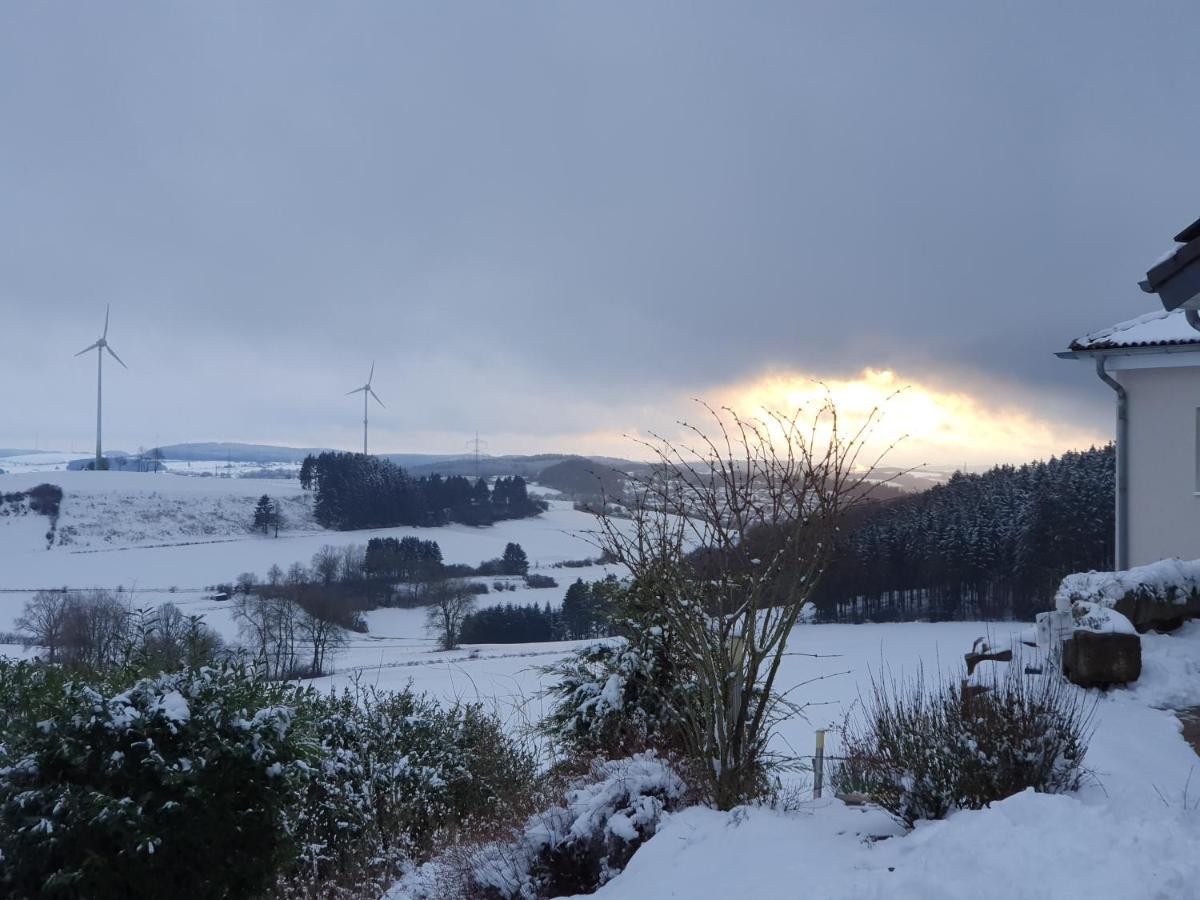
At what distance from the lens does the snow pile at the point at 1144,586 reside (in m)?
7.43

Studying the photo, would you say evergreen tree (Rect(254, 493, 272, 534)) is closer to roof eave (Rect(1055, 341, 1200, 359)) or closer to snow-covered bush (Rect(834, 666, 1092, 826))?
roof eave (Rect(1055, 341, 1200, 359))

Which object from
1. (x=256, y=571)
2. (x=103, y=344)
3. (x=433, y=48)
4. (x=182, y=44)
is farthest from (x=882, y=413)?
(x=256, y=571)

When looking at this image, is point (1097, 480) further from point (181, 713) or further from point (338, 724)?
point (181, 713)

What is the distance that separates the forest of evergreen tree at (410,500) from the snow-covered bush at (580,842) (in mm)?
61625

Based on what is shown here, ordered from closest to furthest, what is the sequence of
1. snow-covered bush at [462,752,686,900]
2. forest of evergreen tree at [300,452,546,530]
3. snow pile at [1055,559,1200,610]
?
snow-covered bush at [462,752,686,900]
snow pile at [1055,559,1200,610]
forest of evergreen tree at [300,452,546,530]

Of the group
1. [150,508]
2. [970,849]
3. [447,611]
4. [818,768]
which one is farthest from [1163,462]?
[150,508]

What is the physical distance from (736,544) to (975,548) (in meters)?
31.1

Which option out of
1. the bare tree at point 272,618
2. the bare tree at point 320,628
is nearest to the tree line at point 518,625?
the bare tree at point 320,628

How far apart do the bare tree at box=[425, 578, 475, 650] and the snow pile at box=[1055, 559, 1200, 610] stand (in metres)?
36.1

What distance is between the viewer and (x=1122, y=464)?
10.3 meters

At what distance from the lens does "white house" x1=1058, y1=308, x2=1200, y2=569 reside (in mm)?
9641

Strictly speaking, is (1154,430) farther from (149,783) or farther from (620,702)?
(149,783)

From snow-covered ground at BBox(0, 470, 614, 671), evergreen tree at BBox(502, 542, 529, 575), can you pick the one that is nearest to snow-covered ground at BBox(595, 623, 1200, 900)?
snow-covered ground at BBox(0, 470, 614, 671)

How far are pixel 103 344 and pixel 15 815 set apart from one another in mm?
43961
